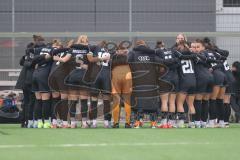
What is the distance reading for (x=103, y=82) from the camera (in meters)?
14.4

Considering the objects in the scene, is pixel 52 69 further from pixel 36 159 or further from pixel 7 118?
pixel 36 159

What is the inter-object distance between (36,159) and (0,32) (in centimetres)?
1215

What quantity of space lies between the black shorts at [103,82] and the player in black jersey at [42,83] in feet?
3.05

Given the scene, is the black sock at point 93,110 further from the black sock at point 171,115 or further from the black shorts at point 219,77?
the black shorts at point 219,77

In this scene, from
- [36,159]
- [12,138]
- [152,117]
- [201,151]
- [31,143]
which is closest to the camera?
[36,159]

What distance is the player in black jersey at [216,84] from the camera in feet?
48.8

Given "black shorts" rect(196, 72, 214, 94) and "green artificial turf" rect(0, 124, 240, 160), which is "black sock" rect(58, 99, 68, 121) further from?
"black shorts" rect(196, 72, 214, 94)

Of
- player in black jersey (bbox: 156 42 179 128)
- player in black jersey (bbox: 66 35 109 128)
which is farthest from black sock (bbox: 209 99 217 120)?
player in black jersey (bbox: 66 35 109 128)

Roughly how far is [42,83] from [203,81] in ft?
10.6

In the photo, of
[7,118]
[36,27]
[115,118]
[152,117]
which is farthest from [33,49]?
[36,27]

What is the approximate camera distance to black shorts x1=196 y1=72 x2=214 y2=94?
14617 mm

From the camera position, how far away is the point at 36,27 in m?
20.6

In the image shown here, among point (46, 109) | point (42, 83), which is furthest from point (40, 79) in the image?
point (46, 109)

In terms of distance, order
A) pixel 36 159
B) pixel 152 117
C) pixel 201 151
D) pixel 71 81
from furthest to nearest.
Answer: pixel 152 117 → pixel 71 81 → pixel 201 151 → pixel 36 159
